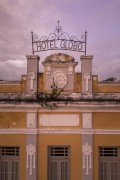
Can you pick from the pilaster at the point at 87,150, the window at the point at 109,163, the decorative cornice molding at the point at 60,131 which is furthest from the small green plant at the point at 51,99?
the window at the point at 109,163

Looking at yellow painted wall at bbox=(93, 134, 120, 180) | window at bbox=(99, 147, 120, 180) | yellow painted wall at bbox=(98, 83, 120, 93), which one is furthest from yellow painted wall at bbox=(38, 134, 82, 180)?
yellow painted wall at bbox=(98, 83, 120, 93)

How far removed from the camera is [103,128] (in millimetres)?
11258

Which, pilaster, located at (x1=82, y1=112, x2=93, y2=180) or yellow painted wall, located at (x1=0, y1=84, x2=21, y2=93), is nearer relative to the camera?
pilaster, located at (x1=82, y1=112, x2=93, y2=180)

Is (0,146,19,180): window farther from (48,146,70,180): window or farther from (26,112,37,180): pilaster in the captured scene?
(48,146,70,180): window

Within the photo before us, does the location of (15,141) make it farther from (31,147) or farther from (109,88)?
(109,88)

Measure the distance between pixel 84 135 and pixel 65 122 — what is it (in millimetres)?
848

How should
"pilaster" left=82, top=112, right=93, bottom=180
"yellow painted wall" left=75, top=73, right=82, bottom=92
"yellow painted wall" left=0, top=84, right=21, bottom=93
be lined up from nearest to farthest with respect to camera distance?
"pilaster" left=82, top=112, right=93, bottom=180
"yellow painted wall" left=75, top=73, right=82, bottom=92
"yellow painted wall" left=0, top=84, right=21, bottom=93

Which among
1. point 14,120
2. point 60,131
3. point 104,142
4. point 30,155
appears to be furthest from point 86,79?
point 30,155

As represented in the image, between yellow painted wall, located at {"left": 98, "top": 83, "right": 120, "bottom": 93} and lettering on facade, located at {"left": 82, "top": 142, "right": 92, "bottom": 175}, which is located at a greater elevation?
yellow painted wall, located at {"left": 98, "top": 83, "right": 120, "bottom": 93}

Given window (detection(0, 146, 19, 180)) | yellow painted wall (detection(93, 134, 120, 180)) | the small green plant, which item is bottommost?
window (detection(0, 146, 19, 180))

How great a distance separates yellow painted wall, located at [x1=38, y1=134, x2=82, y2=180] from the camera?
11180 millimetres

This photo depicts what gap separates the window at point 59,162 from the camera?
11.4 m

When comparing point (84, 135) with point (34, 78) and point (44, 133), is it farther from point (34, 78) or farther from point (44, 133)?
point (34, 78)

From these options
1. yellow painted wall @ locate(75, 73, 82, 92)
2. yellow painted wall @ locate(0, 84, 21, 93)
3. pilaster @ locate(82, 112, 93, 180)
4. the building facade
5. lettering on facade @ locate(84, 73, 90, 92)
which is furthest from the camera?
yellow painted wall @ locate(0, 84, 21, 93)
